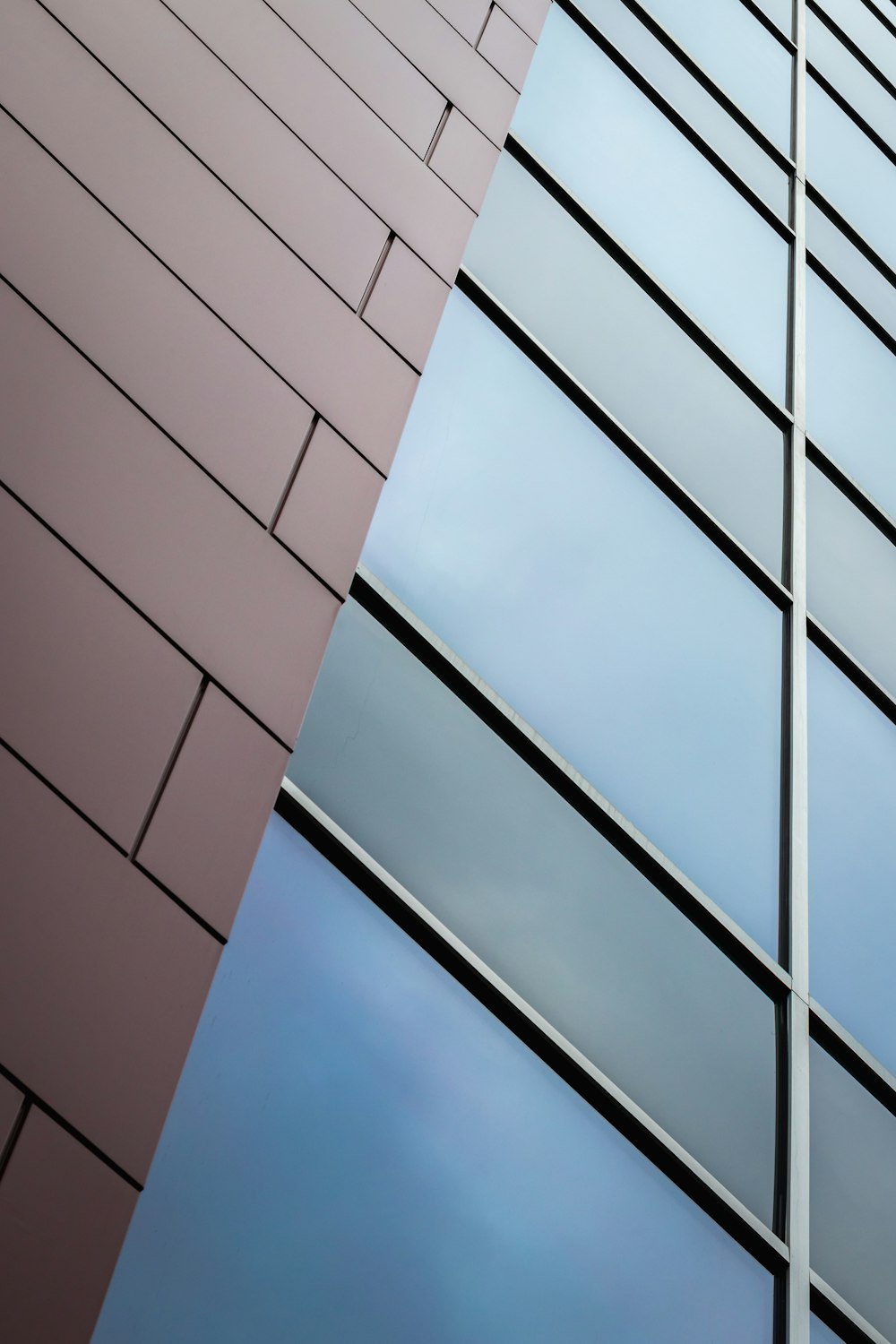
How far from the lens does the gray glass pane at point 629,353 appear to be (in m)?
7.54

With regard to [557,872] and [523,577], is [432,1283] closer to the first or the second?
[557,872]

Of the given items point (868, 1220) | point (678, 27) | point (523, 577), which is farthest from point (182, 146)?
point (678, 27)

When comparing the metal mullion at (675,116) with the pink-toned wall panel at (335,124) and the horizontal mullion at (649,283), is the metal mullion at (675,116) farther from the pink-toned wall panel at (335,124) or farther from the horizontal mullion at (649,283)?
the pink-toned wall panel at (335,124)

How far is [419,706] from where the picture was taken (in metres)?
5.61

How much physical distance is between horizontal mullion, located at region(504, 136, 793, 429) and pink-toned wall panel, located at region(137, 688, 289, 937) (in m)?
4.96

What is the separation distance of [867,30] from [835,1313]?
42.3ft

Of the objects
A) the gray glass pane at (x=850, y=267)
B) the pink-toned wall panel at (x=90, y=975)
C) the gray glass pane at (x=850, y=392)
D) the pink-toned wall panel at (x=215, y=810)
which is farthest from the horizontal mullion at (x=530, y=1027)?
the gray glass pane at (x=850, y=267)

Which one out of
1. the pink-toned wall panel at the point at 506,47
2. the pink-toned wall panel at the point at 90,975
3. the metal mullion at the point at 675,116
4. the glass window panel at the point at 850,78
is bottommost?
the pink-toned wall panel at the point at 90,975

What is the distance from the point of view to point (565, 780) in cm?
587

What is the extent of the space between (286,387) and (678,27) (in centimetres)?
716

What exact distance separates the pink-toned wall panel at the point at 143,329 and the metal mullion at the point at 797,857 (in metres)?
3.23

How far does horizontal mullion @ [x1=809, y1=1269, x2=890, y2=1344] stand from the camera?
5383 mm

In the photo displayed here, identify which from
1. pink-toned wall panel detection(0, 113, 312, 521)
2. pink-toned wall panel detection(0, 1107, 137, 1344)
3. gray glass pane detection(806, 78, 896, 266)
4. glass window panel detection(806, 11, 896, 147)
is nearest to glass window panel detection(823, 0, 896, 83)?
glass window panel detection(806, 11, 896, 147)

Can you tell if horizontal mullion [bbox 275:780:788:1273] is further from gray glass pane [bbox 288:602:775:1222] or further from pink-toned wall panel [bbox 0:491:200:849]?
pink-toned wall panel [bbox 0:491:200:849]
